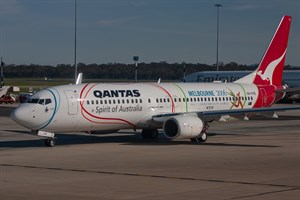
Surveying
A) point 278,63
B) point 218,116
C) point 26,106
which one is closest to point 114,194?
point 26,106

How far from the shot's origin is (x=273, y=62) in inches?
1662

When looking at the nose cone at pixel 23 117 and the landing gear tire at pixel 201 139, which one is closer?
the nose cone at pixel 23 117

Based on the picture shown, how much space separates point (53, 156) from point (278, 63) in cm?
1853

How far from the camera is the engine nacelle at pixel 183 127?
109 feet

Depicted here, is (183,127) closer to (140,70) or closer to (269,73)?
(269,73)

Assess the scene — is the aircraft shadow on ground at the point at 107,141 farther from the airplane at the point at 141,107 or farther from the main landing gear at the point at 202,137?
the airplane at the point at 141,107

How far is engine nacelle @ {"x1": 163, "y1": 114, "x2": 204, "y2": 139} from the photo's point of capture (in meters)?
33.3

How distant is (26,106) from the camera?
31922mm

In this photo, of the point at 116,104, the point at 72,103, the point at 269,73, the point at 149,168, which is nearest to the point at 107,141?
the point at 116,104

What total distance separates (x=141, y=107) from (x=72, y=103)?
3953 mm

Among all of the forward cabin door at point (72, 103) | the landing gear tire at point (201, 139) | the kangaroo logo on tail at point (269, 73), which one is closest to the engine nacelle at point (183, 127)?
the landing gear tire at point (201, 139)

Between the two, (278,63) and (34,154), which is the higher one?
(278,63)

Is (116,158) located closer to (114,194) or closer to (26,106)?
(26,106)

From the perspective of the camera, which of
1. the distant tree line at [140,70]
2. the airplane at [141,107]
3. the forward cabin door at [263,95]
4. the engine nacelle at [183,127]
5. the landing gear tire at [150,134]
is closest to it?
the airplane at [141,107]
